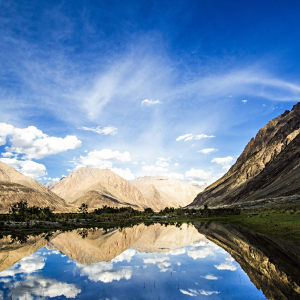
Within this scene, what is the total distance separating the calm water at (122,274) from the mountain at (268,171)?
7542 cm

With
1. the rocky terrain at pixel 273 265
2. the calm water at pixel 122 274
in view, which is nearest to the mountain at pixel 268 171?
the rocky terrain at pixel 273 265

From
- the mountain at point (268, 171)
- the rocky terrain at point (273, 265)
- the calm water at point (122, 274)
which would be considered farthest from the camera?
the mountain at point (268, 171)

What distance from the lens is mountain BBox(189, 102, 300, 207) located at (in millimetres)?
98081

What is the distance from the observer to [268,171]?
118312 mm

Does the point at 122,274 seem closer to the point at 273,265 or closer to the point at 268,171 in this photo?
the point at 273,265

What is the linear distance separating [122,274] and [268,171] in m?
117

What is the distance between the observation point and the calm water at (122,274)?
1282cm

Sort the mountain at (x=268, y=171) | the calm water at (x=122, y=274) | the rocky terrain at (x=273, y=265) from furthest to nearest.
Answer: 1. the mountain at (x=268, y=171)
2. the calm water at (x=122, y=274)
3. the rocky terrain at (x=273, y=265)

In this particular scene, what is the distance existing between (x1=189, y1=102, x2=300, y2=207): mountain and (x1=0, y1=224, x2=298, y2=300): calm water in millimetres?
75421

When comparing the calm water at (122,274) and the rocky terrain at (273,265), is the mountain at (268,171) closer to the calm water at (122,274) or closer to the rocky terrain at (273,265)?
the rocky terrain at (273,265)

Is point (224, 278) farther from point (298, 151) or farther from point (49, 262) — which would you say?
point (298, 151)

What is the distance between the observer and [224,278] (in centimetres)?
1536

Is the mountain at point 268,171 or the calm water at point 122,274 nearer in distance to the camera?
the calm water at point 122,274

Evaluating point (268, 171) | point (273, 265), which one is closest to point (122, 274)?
point (273, 265)
